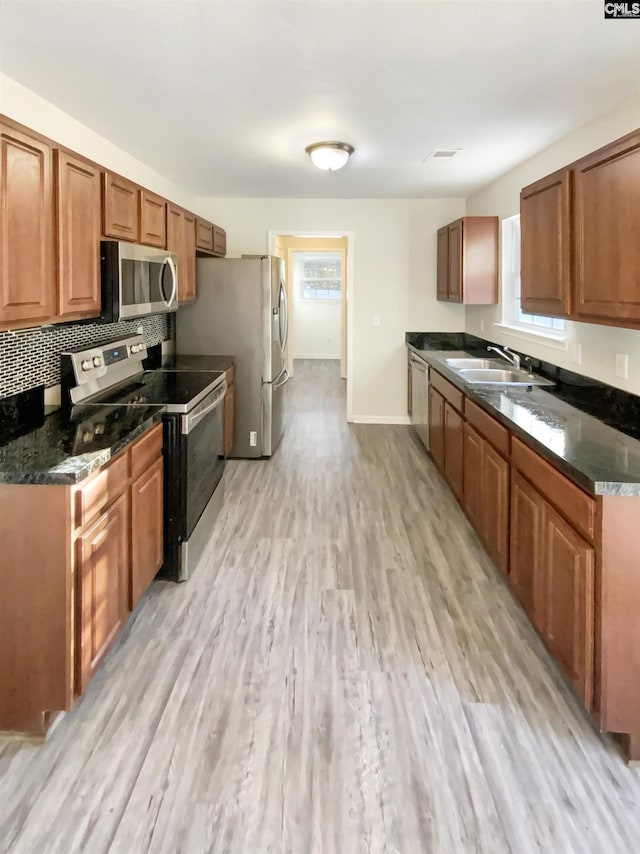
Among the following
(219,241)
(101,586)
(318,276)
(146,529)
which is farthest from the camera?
(318,276)

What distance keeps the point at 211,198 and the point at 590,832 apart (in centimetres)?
598

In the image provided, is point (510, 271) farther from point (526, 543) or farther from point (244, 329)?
point (526, 543)

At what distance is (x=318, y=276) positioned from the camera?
1288 centimetres

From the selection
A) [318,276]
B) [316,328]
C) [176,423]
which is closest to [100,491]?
[176,423]

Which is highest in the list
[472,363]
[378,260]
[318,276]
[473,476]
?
[318,276]

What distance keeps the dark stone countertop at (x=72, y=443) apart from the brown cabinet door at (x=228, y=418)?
6.59 feet

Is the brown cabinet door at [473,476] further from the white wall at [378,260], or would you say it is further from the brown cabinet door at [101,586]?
the white wall at [378,260]

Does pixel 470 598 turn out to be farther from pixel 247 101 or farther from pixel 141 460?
pixel 247 101

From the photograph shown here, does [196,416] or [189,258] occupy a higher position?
[189,258]

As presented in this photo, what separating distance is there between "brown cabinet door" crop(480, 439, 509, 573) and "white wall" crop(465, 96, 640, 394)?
2.33 ft

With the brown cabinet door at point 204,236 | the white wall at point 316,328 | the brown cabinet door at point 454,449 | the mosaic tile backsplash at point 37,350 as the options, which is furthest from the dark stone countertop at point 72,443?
the white wall at point 316,328

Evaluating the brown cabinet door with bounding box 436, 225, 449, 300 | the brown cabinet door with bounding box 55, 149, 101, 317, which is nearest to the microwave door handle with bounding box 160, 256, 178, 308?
the brown cabinet door with bounding box 55, 149, 101, 317

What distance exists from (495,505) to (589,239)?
1.28 m

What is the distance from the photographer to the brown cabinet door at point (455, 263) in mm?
5207
